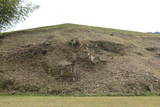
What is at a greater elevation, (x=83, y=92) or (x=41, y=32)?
(x=41, y=32)

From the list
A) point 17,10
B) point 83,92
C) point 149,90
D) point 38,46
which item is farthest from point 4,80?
point 149,90

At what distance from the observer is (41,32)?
2436cm

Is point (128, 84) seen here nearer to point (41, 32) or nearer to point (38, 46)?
point (38, 46)

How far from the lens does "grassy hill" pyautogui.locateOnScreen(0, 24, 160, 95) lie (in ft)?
50.8

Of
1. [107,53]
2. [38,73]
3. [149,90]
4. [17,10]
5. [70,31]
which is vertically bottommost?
[149,90]

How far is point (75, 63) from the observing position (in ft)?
58.5

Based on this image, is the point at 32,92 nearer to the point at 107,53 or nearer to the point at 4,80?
the point at 4,80

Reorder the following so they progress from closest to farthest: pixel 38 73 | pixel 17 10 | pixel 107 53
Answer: pixel 38 73 → pixel 107 53 → pixel 17 10

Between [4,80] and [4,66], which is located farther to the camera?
[4,66]

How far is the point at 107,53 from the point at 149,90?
6260mm

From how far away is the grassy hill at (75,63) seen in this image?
15.5m

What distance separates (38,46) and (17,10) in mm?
5451

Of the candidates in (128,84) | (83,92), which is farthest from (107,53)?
(83,92)

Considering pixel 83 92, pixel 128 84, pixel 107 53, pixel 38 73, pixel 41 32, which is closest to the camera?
pixel 83 92
